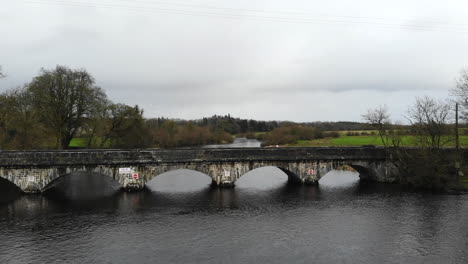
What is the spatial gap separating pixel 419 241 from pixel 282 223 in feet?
28.5

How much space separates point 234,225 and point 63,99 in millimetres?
35749

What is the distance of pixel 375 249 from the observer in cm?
2062

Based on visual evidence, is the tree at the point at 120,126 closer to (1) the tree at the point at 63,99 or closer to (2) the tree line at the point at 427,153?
(1) the tree at the point at 63,99

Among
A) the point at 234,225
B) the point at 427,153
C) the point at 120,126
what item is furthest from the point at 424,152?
the point at 120,126

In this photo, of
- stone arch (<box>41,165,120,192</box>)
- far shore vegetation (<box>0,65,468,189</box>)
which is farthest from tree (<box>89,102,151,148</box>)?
stone arch (<box>41,165,120,192</box>)

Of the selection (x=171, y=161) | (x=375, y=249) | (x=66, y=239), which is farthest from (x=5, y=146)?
(x=375, y=249)

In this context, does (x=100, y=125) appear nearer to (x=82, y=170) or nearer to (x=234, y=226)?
(x=82, y=170)

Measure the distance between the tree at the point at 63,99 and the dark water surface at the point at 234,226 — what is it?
1324 cm


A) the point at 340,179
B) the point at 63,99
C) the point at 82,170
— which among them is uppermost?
the point at 63,99

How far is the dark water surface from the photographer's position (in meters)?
19.7

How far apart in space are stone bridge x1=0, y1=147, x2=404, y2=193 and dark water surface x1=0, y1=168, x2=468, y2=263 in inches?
64.4

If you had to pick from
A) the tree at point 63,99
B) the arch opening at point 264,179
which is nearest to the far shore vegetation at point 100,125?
the tree at point 63,99

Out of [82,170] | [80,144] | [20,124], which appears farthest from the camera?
[80,144]

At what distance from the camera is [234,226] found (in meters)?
24.8
